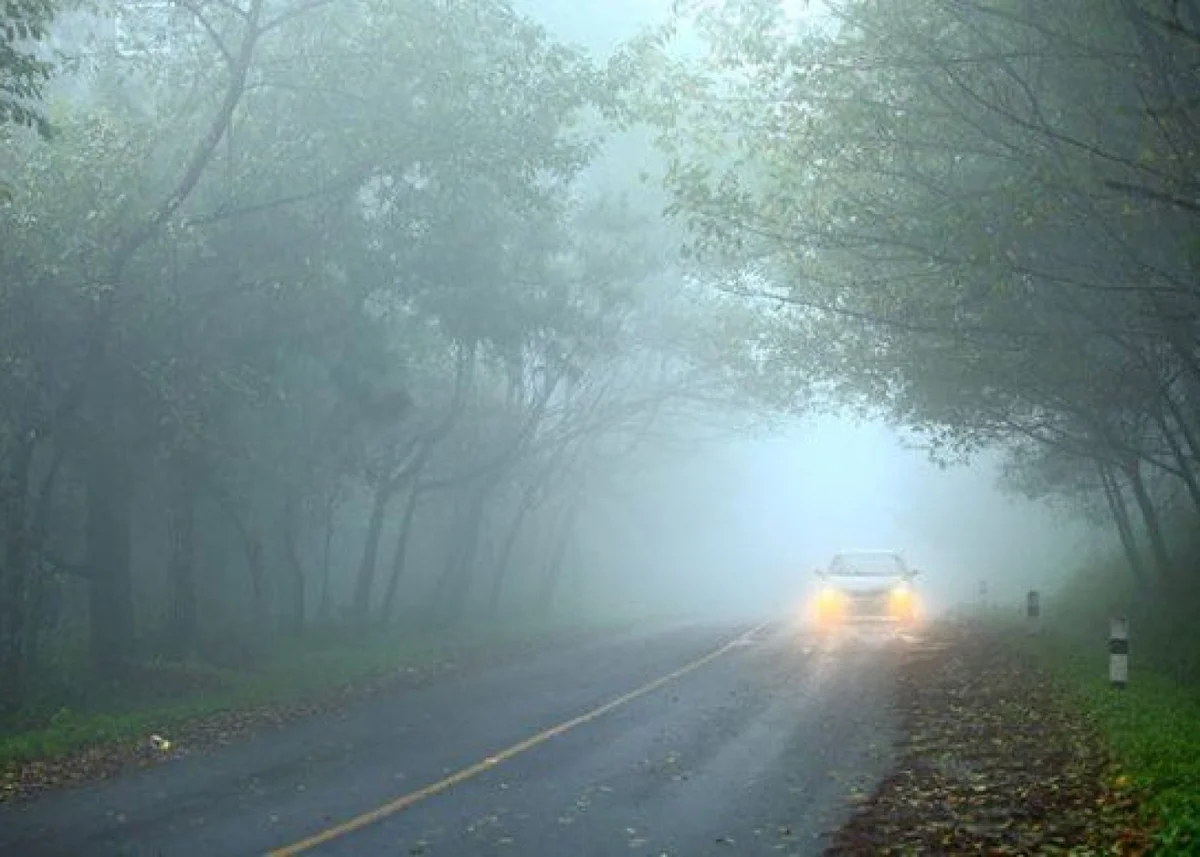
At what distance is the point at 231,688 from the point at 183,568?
537cm

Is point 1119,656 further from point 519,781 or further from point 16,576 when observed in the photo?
point 16,576

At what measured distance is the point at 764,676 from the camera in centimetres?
1969

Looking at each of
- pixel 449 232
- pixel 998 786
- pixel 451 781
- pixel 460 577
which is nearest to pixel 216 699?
pixel 451 781

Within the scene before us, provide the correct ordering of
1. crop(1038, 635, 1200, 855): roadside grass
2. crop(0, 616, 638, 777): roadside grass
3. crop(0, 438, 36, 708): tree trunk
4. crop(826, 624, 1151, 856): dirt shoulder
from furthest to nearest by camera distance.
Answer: crop(0, 438, 36, 708): tree trunk, crop(0, 616, 638, 777): roadside grass, crop(826, 624, 1151, 856): dirt shoulder, crop(1038, 635, 1200, 855): roadside grass

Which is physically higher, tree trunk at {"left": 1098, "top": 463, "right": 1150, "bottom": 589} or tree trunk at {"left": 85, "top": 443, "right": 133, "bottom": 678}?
tree trunk at {"left": 1098, "top": 463, "right": 1150, "bottom": 589}

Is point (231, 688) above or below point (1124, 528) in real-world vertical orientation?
below

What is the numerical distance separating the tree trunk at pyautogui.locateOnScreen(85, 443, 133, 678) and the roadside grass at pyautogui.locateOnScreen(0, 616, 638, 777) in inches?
20.2

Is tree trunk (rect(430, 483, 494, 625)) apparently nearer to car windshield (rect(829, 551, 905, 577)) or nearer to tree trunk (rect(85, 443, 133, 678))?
car windshield (rect(829, 551, 905, 577))

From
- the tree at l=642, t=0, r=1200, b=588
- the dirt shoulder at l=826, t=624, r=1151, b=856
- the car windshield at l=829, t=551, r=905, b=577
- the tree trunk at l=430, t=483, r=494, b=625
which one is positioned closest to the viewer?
the dirt shoulder at l=826, t=624, r=1151, b=856

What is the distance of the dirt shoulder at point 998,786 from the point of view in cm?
873

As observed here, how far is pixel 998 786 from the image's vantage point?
10.7 m

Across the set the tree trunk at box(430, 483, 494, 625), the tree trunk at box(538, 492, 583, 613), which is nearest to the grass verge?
the tree trunk at box(430, 483, 494, 625)

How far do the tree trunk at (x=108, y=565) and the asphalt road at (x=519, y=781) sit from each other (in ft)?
13.2

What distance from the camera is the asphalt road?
30.0 feet
